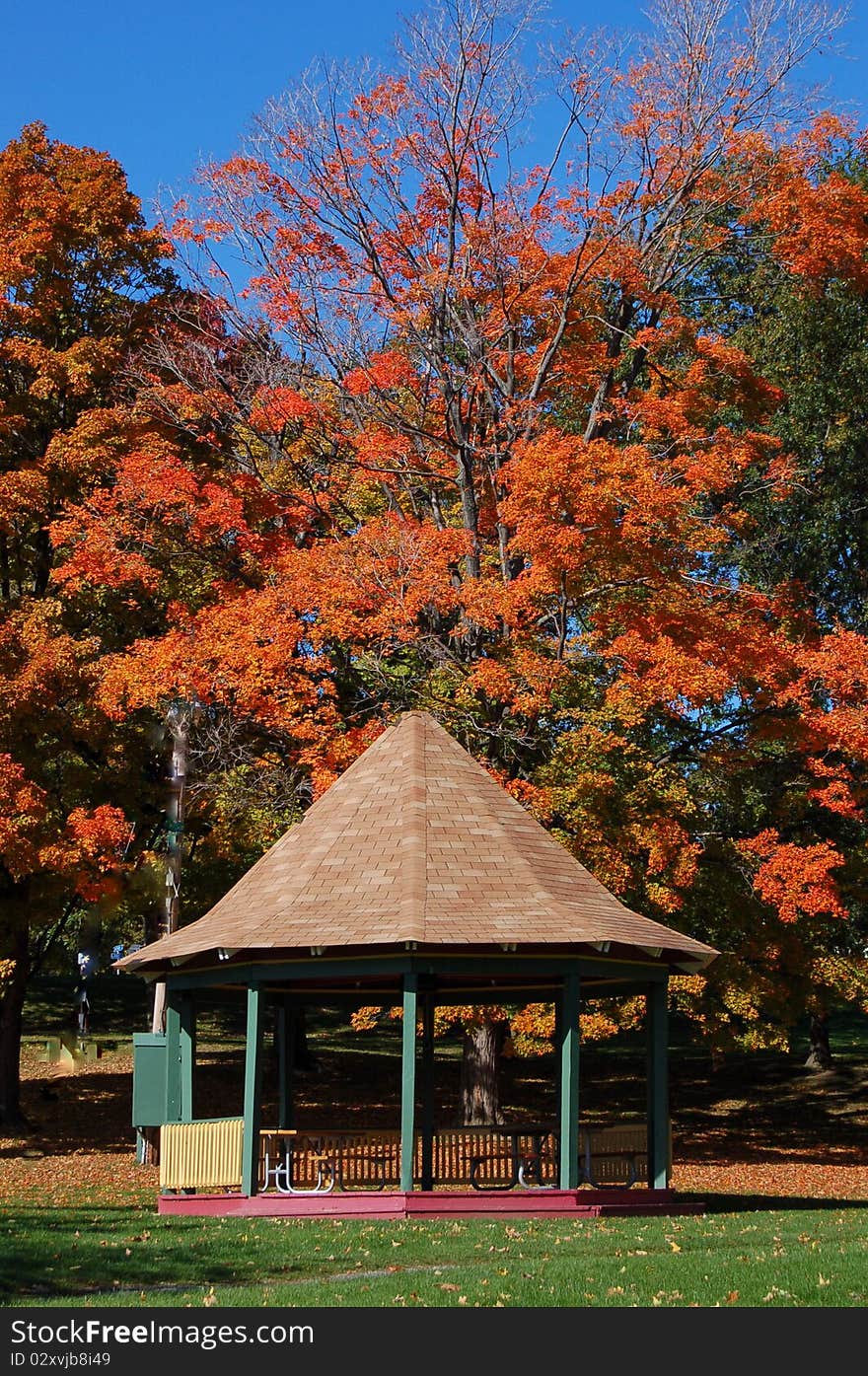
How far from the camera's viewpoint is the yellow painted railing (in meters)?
17.3

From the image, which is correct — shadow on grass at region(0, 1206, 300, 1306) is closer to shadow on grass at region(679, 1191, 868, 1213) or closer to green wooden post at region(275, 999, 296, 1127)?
green wooden post at region(275, 999, 296, 1127)

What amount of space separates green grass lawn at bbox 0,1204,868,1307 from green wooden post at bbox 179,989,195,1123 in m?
2.53

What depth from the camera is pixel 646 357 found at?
29859 millimetres

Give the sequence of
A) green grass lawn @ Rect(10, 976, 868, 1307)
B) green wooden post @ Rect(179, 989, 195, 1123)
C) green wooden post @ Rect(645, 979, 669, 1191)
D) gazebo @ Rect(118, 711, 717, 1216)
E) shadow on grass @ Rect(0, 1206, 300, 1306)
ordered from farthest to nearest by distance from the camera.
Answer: green wooden post @ Rect(179, 989, 195, 1123) → green wooden post @ Rect(645, 979, 669, 1191) → gazebo @ Rect(118, 711, 717, 1216) → shadow on grass @ Rect(0, 1206, 300, 1306) → green grass lawn @ Rect(10, 976, 868, 1307)

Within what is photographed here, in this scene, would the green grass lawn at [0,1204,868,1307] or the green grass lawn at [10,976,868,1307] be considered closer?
the green grass lawn at [0,1204,868,1307]

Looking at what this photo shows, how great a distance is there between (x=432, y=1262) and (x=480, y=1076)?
554 inches

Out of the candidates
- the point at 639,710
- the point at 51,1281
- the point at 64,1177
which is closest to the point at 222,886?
the point at 64,1177

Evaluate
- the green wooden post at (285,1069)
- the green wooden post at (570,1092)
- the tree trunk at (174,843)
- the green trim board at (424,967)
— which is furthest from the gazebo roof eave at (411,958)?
the tree trunk at (174,843)

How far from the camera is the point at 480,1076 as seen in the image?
85.3 ft

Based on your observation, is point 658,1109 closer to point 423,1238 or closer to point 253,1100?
point 253,1100

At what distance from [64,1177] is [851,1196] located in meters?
12.3

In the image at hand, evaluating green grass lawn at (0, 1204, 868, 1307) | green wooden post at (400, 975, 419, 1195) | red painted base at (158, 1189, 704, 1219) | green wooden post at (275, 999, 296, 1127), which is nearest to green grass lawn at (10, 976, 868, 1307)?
green grass lawn at (0, 1204, 868, 1307)
